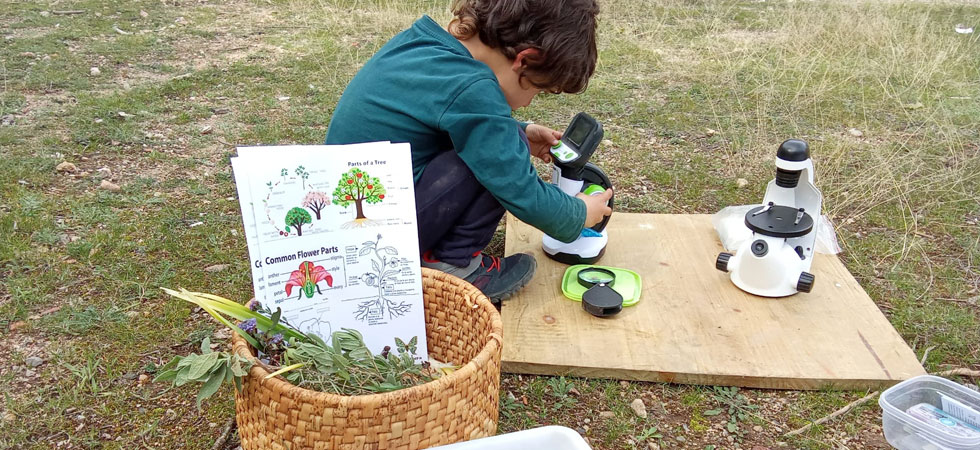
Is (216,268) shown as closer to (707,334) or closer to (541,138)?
(541,138)

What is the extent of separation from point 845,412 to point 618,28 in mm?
4467

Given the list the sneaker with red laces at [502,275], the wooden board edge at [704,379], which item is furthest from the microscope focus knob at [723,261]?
the sneaker with red laces at [502,275]

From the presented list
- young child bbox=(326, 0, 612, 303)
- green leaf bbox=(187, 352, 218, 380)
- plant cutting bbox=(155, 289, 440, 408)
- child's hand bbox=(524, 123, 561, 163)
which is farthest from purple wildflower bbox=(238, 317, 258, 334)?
child's hand bbox=(524, 123, 561, 163)

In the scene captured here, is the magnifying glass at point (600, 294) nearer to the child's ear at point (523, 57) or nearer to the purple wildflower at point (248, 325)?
the child's ear at point (523, 57)

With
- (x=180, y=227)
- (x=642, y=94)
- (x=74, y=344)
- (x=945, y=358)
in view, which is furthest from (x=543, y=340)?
(x=642, y=94)

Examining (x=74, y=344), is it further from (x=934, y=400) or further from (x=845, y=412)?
(x=934, y=400)

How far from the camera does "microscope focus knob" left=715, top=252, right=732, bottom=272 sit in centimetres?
221

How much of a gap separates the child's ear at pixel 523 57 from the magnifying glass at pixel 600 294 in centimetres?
71

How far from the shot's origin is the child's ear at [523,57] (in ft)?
6.00

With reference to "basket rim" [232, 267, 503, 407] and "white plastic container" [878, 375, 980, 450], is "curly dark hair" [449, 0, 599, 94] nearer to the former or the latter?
"basket rim" [232, 267, 503, 407]

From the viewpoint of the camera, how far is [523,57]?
6.06 ft

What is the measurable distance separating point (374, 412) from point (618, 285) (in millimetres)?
1193

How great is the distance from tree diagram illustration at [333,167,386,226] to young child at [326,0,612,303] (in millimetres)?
331

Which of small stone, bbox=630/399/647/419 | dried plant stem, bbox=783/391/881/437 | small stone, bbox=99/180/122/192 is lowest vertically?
small stone, bbox=99/180/122/192
